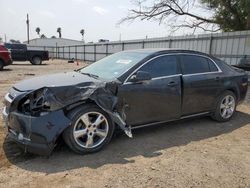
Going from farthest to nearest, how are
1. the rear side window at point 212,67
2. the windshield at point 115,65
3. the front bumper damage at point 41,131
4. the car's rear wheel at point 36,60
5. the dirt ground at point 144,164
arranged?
1. the car's rear wheel at point 36,60
2. the rear side window at point 212,67
3. the windshield at point 115,65
4. the front bumper damage at point 41,131
5. the dirt ground at point 144,164

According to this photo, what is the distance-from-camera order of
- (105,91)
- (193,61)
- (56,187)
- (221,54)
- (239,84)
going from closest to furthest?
(56,187)
(105,91)
(193,61)
(239,84)
(221,54)

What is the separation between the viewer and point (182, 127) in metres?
5.89

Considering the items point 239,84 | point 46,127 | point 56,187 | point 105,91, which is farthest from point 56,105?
point 239,84

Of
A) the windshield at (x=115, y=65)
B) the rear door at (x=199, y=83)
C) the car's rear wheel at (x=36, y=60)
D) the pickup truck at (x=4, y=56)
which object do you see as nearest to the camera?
the windshield at (x=115, y=65)

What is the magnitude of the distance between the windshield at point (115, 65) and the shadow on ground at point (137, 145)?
3.69 feet

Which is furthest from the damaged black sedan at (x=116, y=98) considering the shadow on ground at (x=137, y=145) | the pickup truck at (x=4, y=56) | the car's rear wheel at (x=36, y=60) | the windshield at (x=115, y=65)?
the car's rear wheel at (x=36, y=60)

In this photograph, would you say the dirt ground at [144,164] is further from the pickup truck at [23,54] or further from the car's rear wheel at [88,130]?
the pickup truck at [23,54]

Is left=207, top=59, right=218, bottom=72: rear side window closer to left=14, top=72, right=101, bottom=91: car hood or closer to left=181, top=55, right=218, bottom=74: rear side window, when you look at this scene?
left=181, top=55, right=218, bottom=74: rear side window

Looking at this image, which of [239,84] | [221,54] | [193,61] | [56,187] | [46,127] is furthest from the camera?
[221,54]

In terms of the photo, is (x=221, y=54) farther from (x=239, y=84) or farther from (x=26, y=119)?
(x=26, y=119)

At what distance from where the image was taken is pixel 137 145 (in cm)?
482

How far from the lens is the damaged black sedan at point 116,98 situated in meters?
4.11

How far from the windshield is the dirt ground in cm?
113

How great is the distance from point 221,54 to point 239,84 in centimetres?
674
